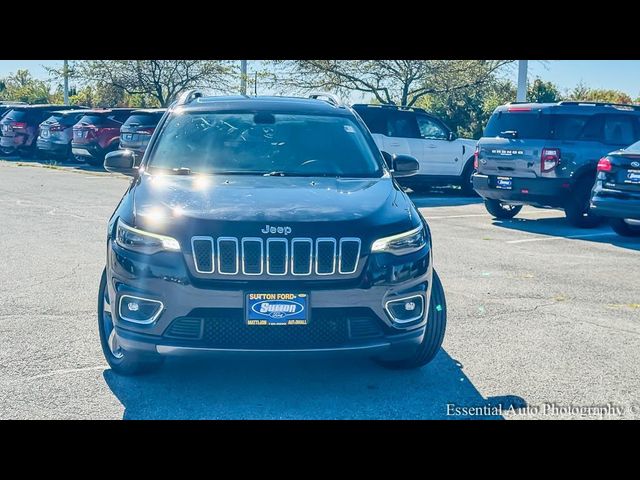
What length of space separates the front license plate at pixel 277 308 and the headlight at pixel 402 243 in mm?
526

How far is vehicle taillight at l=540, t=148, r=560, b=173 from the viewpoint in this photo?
45.6 ft

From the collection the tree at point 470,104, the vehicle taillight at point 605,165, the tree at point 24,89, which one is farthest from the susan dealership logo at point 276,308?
the tree at point 24,89

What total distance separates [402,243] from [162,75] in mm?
32046

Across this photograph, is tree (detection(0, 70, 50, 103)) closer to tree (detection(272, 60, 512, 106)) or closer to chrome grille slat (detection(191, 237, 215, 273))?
tree (detection(272, 60, 512, 106))

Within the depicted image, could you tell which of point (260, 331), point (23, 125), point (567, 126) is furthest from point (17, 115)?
point (260, 331)

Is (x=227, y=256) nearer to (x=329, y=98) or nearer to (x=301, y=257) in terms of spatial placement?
(x=301, y=257)

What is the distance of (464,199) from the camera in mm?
18922

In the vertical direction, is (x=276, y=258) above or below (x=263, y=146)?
below

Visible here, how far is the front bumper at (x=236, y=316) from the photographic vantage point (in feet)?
16.2

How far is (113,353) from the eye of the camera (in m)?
5.57

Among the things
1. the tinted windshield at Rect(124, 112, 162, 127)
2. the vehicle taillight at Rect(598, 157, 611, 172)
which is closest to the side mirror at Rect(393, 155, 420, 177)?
the vehicle taillight at Rect(598, 157, 611, 172)

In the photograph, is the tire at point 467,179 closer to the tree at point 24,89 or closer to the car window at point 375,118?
the car window at point 375,118

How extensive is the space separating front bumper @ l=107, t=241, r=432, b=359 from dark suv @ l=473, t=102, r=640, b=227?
9.36 metres
